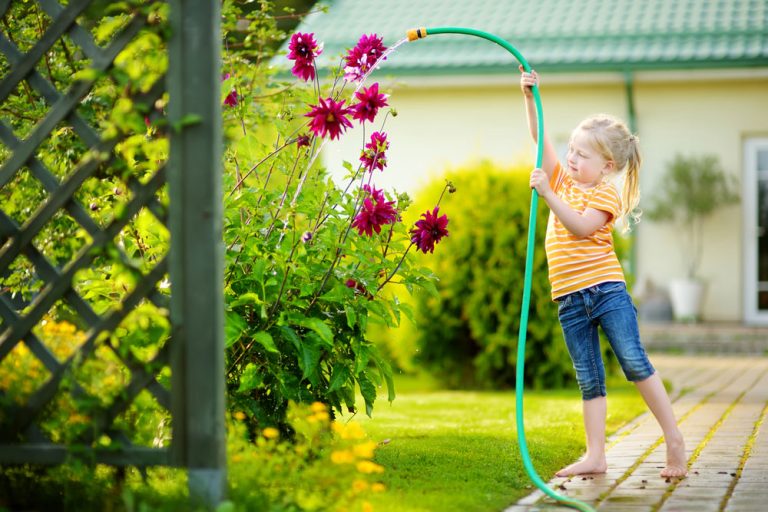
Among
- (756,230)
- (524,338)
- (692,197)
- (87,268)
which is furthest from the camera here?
(756,230)

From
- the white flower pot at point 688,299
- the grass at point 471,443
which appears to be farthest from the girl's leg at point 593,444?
the white flower pot at point 688,299

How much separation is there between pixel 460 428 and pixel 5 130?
8.83 ft

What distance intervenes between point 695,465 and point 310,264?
1.62m

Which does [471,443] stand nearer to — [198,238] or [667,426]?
[667,426]

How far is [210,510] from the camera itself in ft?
9.42

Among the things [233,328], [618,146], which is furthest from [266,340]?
[618,146]

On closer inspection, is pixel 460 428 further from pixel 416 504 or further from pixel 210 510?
pixel 210 510

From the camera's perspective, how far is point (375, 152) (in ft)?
12.7

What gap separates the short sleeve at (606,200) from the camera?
3.93m

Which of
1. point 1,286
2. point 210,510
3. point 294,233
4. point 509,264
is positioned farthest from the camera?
point 509,264

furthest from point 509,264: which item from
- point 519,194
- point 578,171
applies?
point 578,171

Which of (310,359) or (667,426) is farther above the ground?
(310,359)

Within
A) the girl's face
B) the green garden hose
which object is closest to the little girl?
the girl's face

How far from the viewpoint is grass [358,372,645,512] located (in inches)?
137
